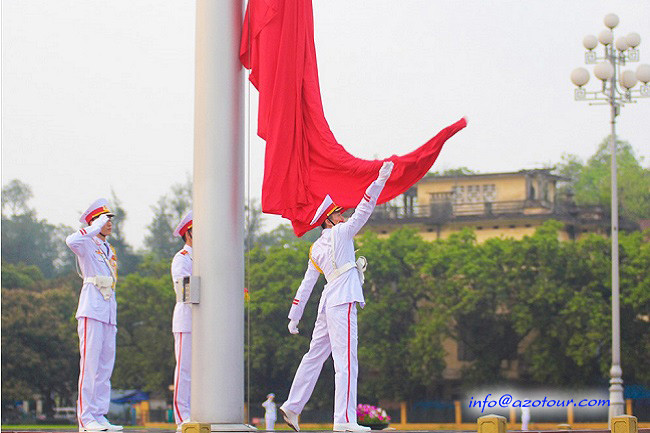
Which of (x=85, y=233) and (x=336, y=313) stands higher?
(x=85, y=233)

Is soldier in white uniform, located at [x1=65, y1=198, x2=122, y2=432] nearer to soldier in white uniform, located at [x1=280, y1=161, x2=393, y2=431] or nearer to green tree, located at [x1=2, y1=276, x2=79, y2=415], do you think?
soldier in white uniform, located at [x1=280, y1=161, x2=393, y2=431]

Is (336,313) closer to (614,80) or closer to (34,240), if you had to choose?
(614,80)

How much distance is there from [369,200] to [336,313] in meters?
1.01

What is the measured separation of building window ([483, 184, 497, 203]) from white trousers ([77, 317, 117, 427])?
132ft

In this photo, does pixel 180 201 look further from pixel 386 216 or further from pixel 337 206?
pixel 337 206

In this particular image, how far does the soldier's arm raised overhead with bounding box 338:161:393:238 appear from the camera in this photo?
9281mm

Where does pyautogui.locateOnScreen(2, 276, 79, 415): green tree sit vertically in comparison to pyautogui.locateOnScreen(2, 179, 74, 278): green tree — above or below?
below

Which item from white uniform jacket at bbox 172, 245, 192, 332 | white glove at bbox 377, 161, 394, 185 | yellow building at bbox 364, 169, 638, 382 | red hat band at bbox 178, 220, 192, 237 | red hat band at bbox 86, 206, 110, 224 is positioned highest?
yellow building at bbox 364, 169, 638, 382

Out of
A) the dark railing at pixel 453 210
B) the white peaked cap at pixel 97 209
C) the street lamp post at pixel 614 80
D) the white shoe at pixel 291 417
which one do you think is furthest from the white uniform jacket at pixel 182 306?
the dark railing at pixel 453 210

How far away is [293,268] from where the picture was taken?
43.2m

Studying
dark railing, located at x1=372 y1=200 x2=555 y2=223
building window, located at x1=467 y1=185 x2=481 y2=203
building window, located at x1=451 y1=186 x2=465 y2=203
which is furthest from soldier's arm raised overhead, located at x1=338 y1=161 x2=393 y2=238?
building window, located at x1=451 y1=186 x2=465 y2=203

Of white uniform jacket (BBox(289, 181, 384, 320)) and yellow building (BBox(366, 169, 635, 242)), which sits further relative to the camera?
yellow building (BBox(366, 169, 635, 242))

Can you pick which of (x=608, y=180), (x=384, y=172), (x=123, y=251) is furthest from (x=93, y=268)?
(x=608, y=180)

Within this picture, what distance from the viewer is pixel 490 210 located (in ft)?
163
